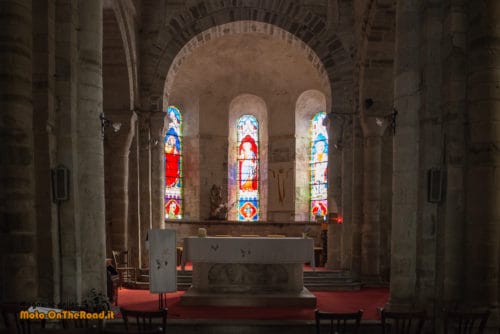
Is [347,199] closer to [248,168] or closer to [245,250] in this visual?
[245,250]

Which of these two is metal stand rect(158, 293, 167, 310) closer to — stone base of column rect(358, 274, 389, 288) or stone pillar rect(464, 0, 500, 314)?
stone pillar rect(464, 0, 500, 314)

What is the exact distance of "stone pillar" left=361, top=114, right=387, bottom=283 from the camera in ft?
41.7

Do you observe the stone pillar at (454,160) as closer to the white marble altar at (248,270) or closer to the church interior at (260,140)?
the church interior at (260,140)

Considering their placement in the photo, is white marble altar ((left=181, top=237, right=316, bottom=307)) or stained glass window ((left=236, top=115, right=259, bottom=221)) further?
stained glass window ((left=236, top=115, right=259, bottom=221))

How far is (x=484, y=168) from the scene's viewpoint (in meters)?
6.50

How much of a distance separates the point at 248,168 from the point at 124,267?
8.61 metres

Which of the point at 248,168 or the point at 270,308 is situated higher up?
the point at 248,168

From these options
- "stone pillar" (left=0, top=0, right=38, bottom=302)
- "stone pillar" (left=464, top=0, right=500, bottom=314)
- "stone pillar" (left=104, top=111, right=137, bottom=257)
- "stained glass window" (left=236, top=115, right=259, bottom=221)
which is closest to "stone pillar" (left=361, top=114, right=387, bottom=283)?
"stone pillar" (left=464, top=0, right=500, bottom=314)

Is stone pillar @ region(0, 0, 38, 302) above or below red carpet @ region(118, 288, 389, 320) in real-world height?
above

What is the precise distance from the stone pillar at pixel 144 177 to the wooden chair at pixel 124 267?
78 cm

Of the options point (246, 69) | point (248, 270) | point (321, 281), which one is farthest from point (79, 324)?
point (246, 69)

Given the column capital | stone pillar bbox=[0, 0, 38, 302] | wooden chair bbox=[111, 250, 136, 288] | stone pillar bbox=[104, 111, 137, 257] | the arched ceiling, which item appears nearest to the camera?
stone pillar bbox=[0, 0, 38, 302]

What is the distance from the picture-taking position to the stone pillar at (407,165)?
7363mm

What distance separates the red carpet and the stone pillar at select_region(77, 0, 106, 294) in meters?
1.92
